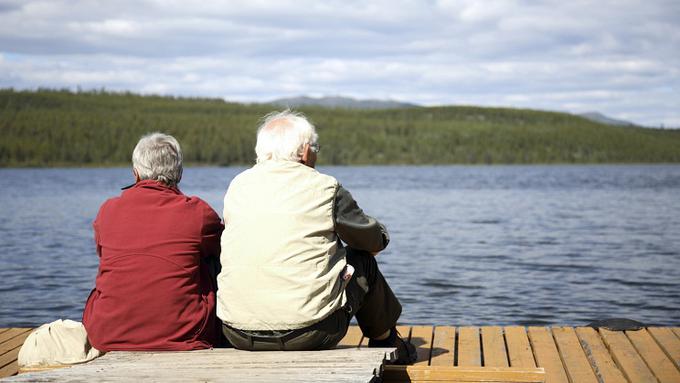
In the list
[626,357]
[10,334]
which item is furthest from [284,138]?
[10,334]

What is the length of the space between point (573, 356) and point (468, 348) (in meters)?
0.68

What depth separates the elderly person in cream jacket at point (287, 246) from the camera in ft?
13.0

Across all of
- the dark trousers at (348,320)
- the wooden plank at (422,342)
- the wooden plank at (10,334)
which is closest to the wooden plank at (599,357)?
the wooden plank at (422,342)

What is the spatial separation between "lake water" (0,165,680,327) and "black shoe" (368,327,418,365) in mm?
4031

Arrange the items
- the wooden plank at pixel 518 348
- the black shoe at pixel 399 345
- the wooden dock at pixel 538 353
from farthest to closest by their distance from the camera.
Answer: the wooden plank at pixel 518 348
the wooden dock at pixel 538 353
the black shoe at pixel 399 345

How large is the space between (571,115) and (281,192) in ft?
415

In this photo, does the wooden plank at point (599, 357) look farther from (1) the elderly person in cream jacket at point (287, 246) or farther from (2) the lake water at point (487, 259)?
(2) the lake water at point (487, 259)

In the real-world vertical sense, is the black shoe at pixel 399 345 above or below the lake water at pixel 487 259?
above

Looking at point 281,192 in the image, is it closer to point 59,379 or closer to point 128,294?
point 128,294

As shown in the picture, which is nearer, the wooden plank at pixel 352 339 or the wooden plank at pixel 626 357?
the wooden plank at pixel 626 357

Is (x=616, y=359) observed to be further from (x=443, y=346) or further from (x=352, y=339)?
(x=352, y=339)

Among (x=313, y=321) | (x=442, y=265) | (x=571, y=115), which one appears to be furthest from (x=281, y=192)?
(x=571, y=115)

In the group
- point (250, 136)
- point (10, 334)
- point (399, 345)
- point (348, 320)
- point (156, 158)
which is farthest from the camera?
point (250, 136)

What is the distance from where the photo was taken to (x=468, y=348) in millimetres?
5914
